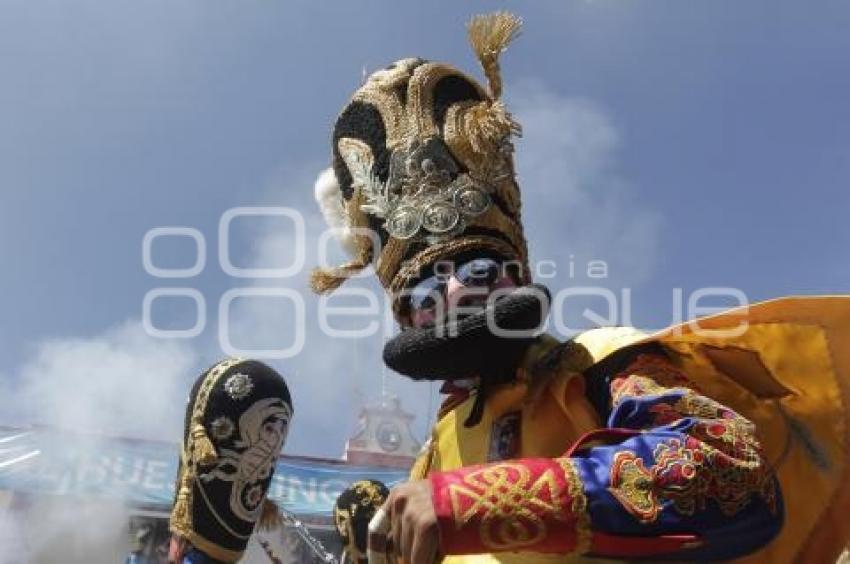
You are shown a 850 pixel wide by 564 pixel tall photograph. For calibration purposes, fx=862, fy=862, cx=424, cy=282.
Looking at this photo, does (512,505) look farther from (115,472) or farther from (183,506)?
(115,472)

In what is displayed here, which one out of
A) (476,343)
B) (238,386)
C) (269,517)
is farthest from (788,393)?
(269,517)

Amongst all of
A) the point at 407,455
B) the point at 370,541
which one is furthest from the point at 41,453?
the point at 370,541

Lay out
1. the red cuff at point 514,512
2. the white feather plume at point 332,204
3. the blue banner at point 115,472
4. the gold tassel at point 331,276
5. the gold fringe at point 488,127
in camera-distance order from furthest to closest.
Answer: the blue banner at point 115,472 → the white feather plume at point 332,204 → the gold tassel at point 331,276 → the gold fringe at point 488,127 → the red cuff at point 514,512

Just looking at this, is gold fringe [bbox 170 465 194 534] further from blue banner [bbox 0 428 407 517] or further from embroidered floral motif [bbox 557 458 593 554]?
blue banner [bbox 0 428 407 517]

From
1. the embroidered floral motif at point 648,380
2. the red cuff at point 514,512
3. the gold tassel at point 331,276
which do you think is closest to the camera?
the red cuff at point 514,512

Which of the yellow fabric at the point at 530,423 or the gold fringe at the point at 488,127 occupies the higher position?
the gold fringe at the point at 488,127

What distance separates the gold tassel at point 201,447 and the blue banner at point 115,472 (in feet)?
30.8

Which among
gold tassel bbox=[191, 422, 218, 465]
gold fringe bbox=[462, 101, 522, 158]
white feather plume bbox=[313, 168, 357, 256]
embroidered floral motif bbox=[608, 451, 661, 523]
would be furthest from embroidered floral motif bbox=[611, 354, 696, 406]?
white feather plume bbox=[313, 168, 357, 256]

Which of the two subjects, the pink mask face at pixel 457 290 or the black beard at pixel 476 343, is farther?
the pink mask face at pixel 457 290

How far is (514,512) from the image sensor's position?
150 cm

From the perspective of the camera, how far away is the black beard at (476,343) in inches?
80.7

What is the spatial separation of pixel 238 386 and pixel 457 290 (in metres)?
0.64

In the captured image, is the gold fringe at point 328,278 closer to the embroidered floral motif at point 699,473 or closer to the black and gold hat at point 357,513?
the black and gold hat at point 357,513

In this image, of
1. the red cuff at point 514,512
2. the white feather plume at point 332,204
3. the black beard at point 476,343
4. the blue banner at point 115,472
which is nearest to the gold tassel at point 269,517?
the black beard at point 476,343
